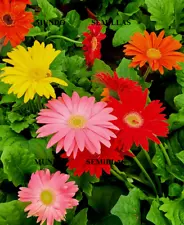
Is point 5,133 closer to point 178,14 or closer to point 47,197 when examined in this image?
point 47,197

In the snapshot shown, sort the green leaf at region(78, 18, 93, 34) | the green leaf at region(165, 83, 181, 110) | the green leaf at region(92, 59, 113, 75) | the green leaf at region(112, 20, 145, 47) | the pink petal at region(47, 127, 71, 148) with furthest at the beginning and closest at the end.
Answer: the green leaf at region(78, 18, 93, 34), the green leaf at region(112, 20, 145, 47), the green leaf at region(165, 83, 181, 110), the green leaf at region(92, 59, 113, 75), the pink petal at region(47, 127, 71, 148)

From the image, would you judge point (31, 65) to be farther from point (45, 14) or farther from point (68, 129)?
point (45, 14)

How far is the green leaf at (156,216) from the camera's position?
1.42 metres

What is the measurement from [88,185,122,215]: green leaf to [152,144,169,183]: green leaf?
14 centimetres

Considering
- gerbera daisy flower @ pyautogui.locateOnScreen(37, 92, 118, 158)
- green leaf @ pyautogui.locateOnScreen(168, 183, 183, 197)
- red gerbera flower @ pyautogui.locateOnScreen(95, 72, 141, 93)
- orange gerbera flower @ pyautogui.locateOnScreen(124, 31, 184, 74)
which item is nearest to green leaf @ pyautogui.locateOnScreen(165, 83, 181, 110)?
Result: orange gerbera flower @ pyautogui.locateOnScreen(124, 31, 184, 74)

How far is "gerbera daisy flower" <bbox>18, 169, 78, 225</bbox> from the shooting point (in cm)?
117

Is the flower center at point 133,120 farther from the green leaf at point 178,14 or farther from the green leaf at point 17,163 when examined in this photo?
the green leaf at point 178,14

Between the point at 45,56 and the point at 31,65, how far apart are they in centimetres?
6

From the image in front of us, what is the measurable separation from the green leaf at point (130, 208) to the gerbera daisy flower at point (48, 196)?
253mm

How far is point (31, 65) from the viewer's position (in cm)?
142

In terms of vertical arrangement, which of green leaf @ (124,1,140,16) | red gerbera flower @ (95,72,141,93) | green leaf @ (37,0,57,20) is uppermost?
green leaf @ (124,1,140,16)

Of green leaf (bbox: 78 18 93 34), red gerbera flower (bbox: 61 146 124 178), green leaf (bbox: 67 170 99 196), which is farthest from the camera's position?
green leaf (bbox: 78 18 93 34)

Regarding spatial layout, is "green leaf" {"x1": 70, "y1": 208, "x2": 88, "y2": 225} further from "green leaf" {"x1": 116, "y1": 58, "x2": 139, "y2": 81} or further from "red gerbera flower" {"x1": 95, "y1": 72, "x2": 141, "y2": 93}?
"green leaf" {"x1": 116, "y1": 58, "x2": 139, "y2": 81}

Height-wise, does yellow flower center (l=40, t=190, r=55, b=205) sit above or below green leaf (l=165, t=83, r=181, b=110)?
below
